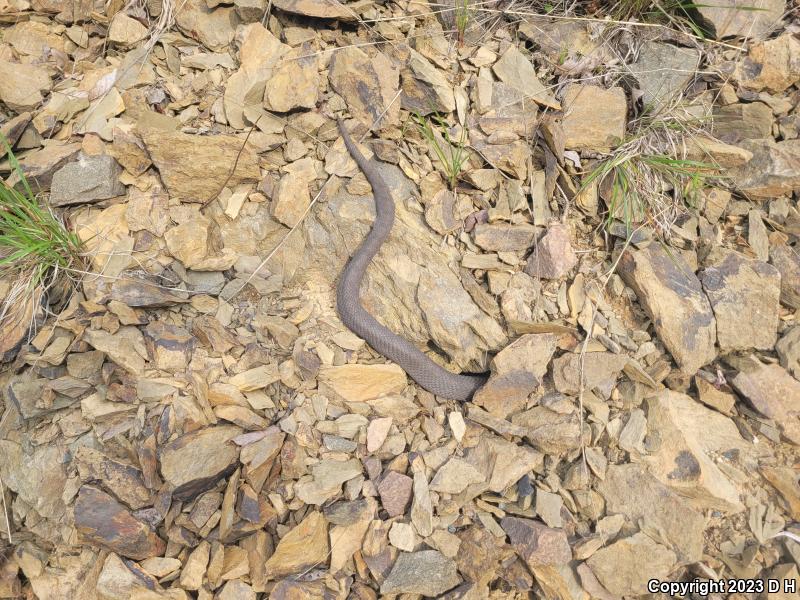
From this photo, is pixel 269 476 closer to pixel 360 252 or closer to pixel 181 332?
pixel 181 332

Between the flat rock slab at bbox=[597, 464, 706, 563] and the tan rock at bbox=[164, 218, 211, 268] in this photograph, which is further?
the tan rock at bbox=[164, 218, 211, 268]

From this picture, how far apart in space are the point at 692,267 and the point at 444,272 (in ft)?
5.44

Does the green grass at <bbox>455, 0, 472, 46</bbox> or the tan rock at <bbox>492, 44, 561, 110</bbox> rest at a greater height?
the green grass at <bbox>455, 0, 472, 46</bbox>

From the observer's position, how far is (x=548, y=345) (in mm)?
3232

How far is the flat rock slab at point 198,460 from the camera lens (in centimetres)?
276

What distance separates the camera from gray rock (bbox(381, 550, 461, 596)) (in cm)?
274

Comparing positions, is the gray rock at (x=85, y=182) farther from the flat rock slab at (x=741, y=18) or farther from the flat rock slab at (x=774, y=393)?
the flat rock slab at (x=741, y=18)

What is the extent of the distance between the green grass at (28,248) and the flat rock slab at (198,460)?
4.21 feet

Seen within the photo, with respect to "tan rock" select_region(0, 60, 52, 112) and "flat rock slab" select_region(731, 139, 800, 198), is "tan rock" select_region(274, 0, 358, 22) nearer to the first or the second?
"tan rock" select_region(0, 60, 52, 112)

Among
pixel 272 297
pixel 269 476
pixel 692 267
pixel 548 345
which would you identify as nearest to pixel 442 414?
pixel 548 345

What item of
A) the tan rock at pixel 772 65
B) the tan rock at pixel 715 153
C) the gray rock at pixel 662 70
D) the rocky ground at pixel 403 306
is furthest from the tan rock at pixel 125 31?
the tan rock at pixel 772 65

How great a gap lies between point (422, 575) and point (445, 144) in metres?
2.68

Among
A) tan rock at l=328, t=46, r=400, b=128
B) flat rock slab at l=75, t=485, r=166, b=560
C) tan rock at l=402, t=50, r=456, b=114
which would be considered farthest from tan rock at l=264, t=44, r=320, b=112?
flat rock slab at l=75, t=485, r=166, b=560

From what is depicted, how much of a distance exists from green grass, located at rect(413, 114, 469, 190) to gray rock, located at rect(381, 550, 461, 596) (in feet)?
7.55
